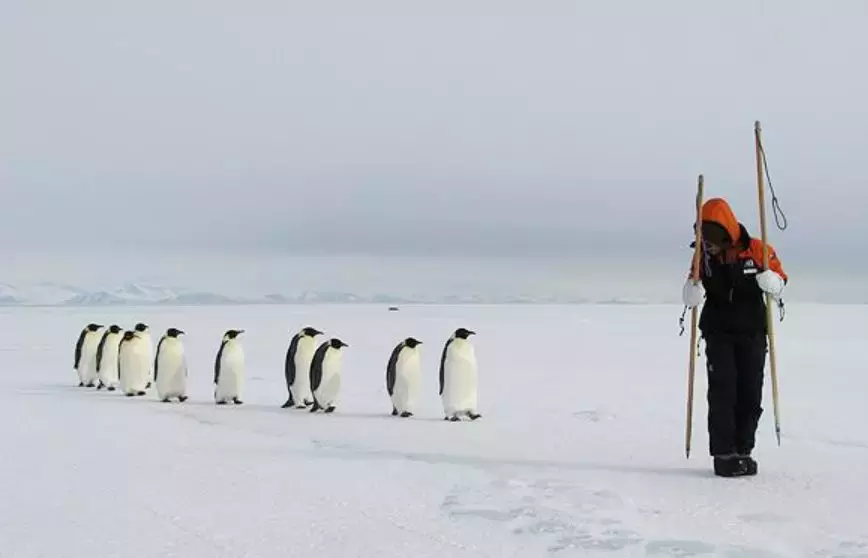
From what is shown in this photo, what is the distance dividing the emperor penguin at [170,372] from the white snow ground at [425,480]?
0.39m

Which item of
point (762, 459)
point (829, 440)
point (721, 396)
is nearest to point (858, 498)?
point (721, 396)

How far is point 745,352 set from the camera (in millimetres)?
5785

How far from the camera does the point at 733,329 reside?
19.0ft

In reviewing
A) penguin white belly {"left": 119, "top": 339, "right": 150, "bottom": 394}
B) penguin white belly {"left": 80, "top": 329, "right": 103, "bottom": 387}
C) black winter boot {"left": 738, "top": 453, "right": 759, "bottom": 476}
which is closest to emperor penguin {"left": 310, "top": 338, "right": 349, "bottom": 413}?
penguin white belly {"left": 119, "top": 339, "right": 150, "bottom": 394}

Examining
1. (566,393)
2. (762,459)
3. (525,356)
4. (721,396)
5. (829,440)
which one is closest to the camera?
(721,396)

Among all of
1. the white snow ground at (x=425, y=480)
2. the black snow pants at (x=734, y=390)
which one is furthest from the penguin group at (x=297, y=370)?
the black snow pants at (x=734, y=390)

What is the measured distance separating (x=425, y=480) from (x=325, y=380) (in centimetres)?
492

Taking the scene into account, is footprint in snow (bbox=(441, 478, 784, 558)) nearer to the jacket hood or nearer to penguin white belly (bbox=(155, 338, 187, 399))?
the jacket hood

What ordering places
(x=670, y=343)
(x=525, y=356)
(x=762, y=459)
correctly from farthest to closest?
(x=670, y=343) < (x=525, y=356) < (x=762, y=459)

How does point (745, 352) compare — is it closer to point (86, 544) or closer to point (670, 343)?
point (86, 544)

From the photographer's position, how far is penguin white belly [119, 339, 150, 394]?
12625mm

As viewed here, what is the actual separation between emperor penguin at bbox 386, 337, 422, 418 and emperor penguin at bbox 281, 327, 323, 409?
1349 mm

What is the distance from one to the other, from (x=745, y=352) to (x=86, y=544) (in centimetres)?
392

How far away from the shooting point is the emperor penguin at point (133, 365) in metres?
12.6
